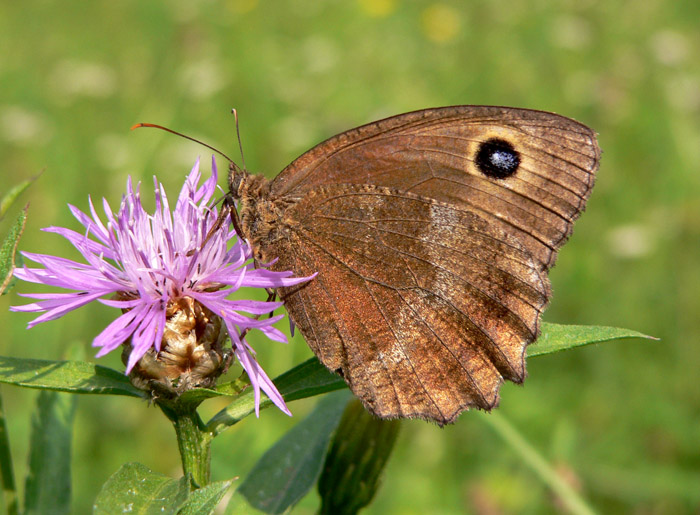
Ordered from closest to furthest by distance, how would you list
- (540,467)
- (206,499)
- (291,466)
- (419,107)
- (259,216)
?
(206,499), (291,466), (259,216), (540,467), (419,107)

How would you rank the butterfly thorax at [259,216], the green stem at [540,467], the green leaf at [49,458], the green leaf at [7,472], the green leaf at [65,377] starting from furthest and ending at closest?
the green stem at [540,467], the butterfly thorax at [259,216], the green leaf at [49,458], the green leaf at [7,472], the green leaf at [65,377]

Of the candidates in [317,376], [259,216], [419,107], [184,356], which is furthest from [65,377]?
[419,107]

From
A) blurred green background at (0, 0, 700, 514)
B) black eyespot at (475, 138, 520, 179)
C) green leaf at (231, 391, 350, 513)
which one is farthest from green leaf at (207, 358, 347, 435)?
blurred green background at (0, 0, 700, 514)

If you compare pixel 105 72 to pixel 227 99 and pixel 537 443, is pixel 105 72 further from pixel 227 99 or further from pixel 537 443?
pixel 537 443

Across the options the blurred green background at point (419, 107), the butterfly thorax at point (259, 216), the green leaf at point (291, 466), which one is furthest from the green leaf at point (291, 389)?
the blurred green background at point (419, 107)

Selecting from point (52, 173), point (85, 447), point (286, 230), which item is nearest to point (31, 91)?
point (52, 173)

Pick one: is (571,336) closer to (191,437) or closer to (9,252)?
(191,437)

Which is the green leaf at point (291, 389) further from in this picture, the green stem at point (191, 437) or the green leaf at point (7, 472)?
the green leaf at point (7, 472)
